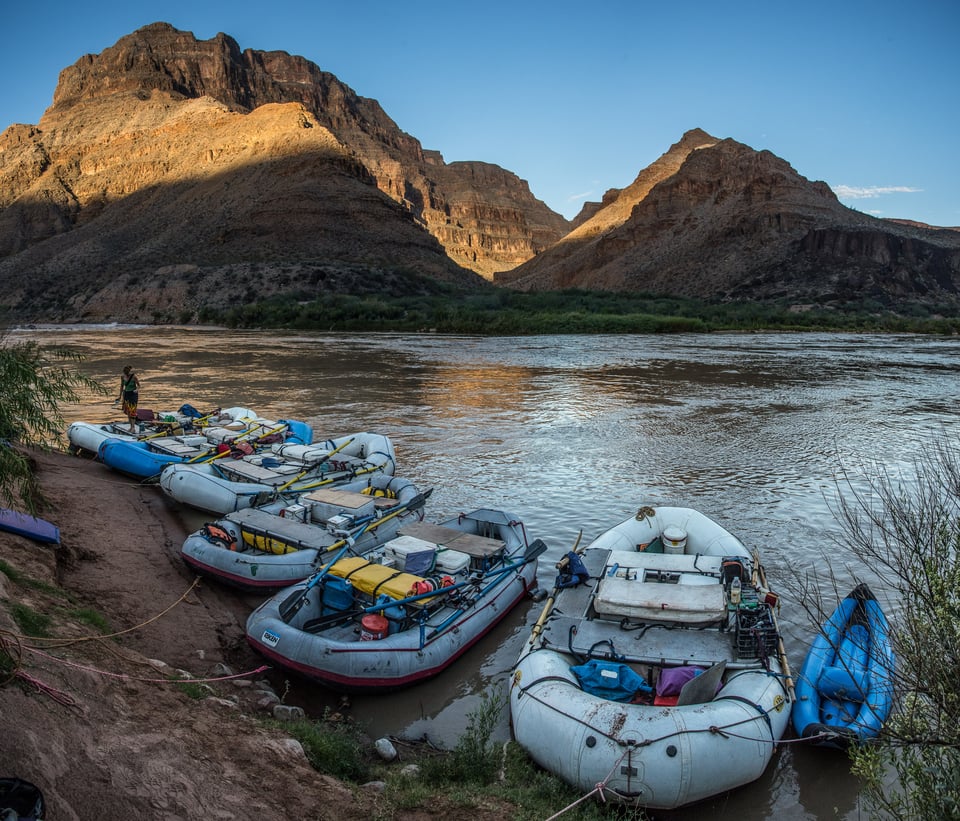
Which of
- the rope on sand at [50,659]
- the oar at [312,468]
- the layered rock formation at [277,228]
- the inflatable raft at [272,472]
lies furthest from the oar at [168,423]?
the layered rock formation at [277,228]

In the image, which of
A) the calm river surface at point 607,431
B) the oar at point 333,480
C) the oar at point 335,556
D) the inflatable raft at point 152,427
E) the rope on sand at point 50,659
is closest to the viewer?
the rope on sand at point 50,659

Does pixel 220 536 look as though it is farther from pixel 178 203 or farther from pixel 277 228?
pixel 178 203

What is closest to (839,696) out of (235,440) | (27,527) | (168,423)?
(27,527)

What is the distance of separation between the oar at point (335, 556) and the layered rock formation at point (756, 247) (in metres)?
77.5

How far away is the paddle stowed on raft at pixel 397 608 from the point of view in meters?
6.27

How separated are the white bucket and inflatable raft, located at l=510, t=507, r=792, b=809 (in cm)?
80

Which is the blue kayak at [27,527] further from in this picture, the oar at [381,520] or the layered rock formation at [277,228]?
the layered rock formation at [277,228]

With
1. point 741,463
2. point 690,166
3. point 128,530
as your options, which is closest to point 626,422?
point 741,463

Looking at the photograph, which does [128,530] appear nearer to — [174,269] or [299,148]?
[174,269]

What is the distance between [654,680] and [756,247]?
Answer: 100 meters

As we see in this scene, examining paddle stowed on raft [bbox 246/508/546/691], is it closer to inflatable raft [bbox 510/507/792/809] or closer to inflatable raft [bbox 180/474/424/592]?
inflatable raft [bbox 180/474/424/592]

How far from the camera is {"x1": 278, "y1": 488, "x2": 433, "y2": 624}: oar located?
23.1ft

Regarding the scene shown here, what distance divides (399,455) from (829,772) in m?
10.7

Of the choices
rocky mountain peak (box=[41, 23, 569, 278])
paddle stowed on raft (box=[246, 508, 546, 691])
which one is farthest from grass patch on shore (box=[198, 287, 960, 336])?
rocky mountain peak (box=[41, 23, 569, 278])
